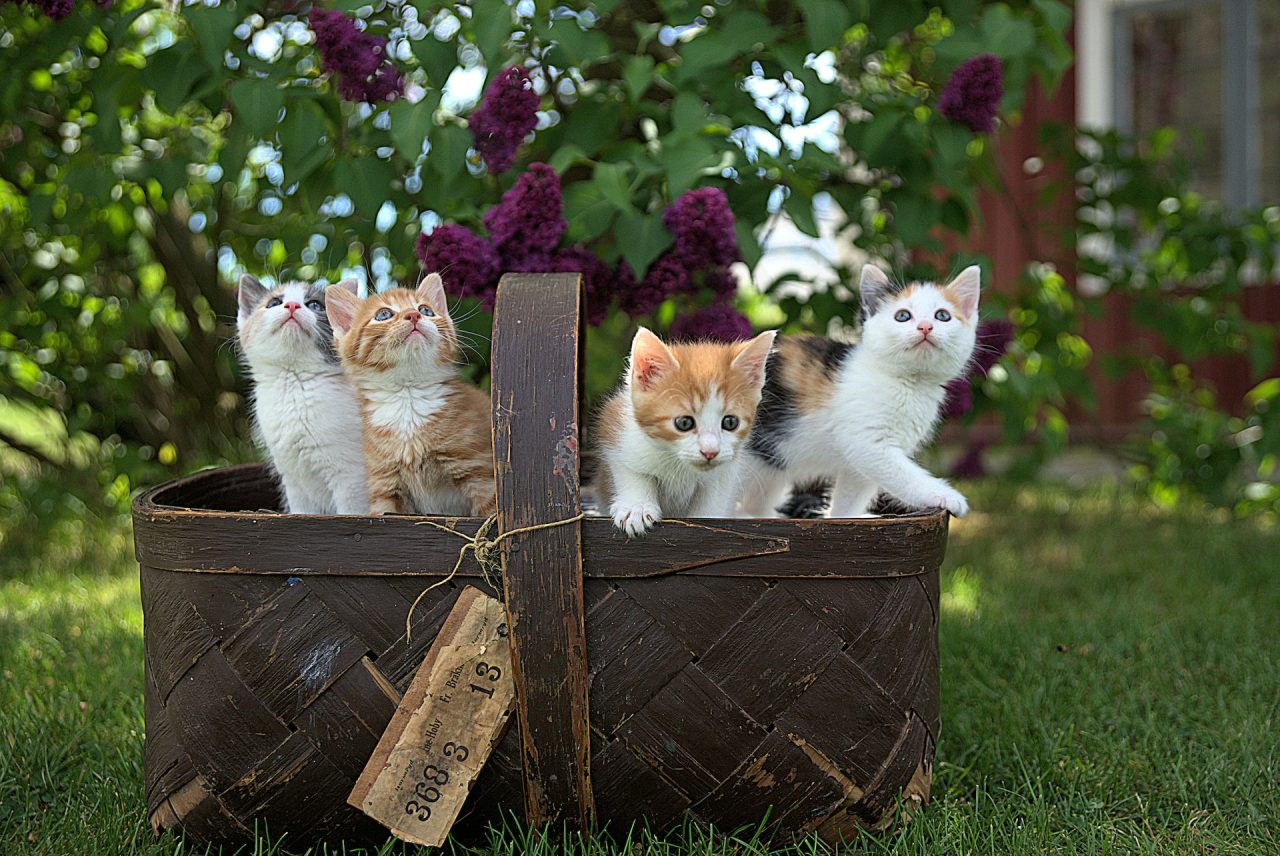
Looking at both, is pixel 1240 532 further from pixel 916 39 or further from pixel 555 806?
pixel 555 806

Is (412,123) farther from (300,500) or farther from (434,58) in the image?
(300,500)

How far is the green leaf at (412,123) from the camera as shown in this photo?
5.21ft

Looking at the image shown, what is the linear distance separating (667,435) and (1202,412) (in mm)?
2915

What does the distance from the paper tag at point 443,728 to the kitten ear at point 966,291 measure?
78 cm

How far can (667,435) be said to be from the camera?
127cm

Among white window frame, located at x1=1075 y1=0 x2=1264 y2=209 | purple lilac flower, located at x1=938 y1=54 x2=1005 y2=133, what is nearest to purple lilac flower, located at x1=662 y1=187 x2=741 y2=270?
purple lilac flower, located at x1=938 y1=54 x2=1005 y2=133

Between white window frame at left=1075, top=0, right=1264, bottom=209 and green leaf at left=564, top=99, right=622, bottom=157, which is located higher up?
green leaf at left=564, top=99, right=622, bottom=157

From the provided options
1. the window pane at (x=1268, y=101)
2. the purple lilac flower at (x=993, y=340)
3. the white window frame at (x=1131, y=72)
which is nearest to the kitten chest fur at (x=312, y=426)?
the purple lilac flower at (x=993, y=340)

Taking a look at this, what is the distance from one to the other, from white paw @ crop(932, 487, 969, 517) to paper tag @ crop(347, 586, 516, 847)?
0.58 m

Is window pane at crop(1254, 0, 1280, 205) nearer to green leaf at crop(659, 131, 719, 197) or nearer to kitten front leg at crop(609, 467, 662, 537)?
green leaf at crop(659, 131, 719, 197)

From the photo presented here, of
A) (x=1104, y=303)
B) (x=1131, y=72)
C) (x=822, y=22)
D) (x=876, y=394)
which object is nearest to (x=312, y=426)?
(x=876, y=394)

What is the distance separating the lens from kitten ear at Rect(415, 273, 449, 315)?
1.43 m

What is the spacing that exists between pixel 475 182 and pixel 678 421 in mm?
804

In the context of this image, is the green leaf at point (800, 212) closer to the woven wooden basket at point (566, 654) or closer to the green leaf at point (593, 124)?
the green leaf at point (593, 124)
